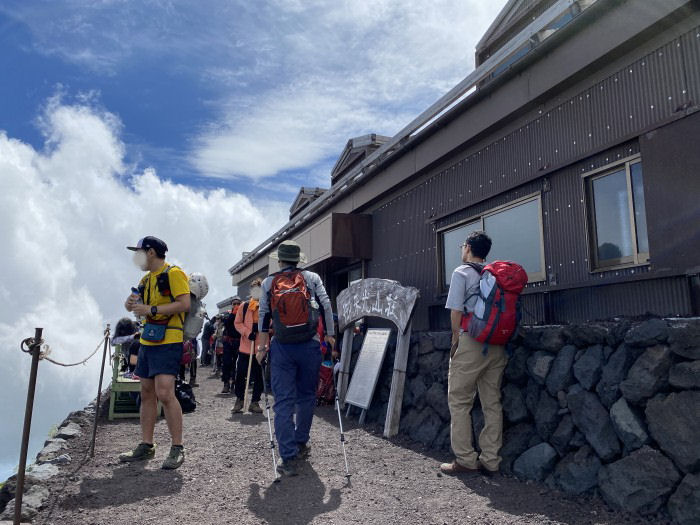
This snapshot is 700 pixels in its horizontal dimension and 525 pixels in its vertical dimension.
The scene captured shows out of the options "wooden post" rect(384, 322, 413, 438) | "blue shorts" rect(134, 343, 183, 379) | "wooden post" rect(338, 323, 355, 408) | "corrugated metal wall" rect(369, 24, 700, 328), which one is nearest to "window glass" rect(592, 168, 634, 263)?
"corrugated metal wall" rect(369, 24, 700, 328)

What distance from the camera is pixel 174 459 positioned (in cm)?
517

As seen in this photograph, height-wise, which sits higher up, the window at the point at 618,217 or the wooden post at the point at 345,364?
the window at the point at 618,217

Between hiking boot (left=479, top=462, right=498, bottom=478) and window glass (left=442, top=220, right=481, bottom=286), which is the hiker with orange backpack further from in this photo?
hiking boot (left=479, top=462, right=498, bottom=478)

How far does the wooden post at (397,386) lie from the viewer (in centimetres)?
673

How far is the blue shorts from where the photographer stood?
5086 millimetres

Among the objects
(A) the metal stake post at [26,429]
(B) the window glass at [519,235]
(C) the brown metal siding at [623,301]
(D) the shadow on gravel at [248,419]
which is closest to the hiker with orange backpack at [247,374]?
(D) the shadow on gravel at [248,419]

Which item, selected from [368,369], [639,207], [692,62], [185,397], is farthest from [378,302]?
[692,62]

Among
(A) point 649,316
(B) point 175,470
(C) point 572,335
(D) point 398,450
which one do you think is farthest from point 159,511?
(A) point 649,316

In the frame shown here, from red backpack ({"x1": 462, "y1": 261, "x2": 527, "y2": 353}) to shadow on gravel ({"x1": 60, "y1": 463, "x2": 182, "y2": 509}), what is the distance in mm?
2872

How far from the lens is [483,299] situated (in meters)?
4.80

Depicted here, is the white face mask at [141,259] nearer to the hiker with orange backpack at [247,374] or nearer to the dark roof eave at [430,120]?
the hiker with orange backpack at [247,374]

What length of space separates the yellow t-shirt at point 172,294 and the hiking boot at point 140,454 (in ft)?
3.55

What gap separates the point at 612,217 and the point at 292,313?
311 centimetres

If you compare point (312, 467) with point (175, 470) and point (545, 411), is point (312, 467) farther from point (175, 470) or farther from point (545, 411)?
point (545, 411)
